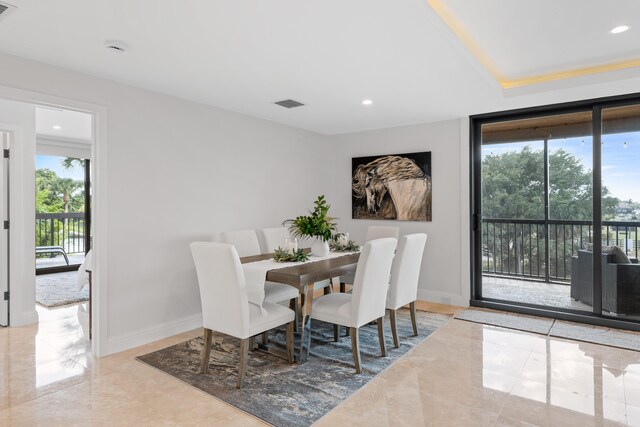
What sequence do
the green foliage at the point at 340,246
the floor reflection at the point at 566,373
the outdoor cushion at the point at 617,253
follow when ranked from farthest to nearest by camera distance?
the green foliage at the point at 340,246 → the outdoor cushion at the point at 617,253 → the floor reflection at the point at 566,373

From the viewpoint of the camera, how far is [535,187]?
4391 mm

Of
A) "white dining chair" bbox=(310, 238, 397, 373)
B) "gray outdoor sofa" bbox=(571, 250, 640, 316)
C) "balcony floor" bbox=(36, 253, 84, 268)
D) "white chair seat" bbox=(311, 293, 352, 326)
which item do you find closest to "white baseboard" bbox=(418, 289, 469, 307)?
"gray outdoor sofa" bbox=(571, 250, 640, 316)

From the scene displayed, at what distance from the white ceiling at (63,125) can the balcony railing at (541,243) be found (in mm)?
5090

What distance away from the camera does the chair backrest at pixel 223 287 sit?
2619 millimetres

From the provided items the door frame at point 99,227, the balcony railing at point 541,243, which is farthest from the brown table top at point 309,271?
the balcony railing at point 541,243

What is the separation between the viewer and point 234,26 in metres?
2.32

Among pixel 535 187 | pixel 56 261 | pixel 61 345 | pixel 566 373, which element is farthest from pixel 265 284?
pixel 56 261

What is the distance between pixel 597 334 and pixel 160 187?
4.40 metres

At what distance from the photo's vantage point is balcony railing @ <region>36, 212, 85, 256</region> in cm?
739

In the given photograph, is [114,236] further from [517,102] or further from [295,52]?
[517,102]

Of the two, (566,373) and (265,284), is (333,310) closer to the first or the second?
(265,284)

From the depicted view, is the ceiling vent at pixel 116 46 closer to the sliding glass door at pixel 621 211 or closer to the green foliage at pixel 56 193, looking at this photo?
the sliding glass door at pixel 621 211

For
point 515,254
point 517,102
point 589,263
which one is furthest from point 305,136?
point 589,263

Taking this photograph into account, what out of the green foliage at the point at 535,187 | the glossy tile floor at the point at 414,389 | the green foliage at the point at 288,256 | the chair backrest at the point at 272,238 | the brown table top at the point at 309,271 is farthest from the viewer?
the chair backrest at the point at 272,238
